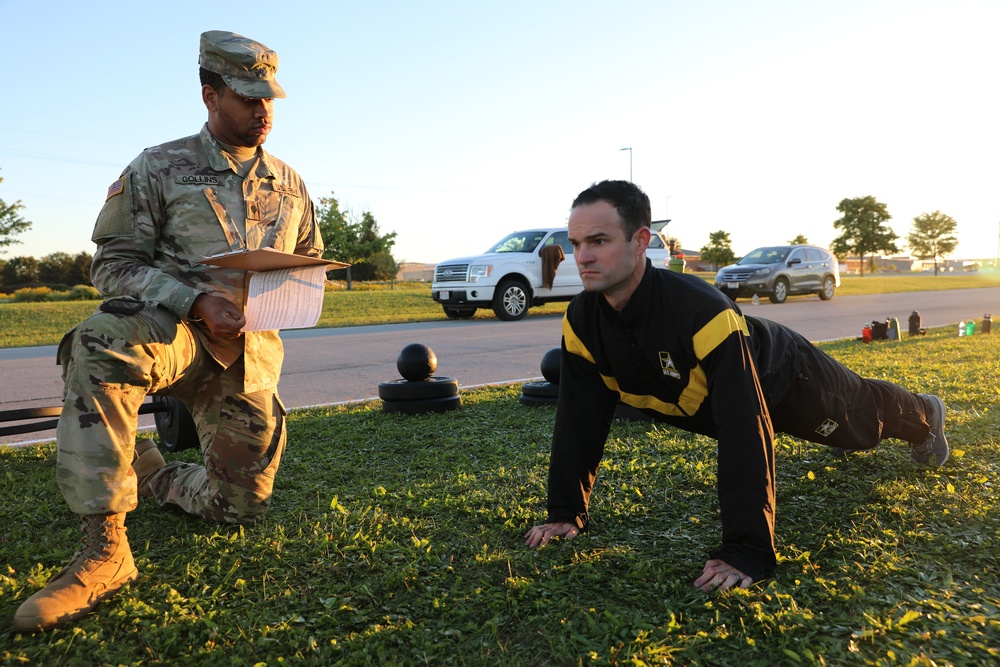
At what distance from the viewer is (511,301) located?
16922 mm

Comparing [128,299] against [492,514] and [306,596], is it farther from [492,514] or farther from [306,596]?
[492,514]

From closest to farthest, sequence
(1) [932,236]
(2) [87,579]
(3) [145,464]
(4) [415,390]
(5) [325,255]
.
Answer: (2) [87,579] < (3) [145,464] < (4) [415,390] < (5) [325,255] < (1) [932,236]

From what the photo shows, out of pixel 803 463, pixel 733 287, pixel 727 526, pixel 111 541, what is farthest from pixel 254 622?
pixel 733 287

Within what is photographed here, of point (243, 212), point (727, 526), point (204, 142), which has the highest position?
point (204, 142)

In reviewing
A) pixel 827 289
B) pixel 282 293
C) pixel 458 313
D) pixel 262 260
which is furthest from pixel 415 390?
pixel 827 289

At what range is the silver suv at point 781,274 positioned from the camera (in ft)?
76.0

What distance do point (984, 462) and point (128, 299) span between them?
4.58 meters

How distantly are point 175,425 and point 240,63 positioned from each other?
8.63 ft

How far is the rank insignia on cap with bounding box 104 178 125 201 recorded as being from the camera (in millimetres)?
3309

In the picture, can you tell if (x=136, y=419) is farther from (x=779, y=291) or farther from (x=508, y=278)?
(x=779, y=291)

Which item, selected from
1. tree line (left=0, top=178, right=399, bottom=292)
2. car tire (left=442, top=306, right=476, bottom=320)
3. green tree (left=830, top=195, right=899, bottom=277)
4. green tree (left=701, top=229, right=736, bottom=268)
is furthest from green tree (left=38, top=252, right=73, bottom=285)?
green tree (left=830, top=195, right=899, bottom=277)

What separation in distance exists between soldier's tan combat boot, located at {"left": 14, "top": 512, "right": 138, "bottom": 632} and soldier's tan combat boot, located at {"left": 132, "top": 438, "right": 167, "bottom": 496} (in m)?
1.01

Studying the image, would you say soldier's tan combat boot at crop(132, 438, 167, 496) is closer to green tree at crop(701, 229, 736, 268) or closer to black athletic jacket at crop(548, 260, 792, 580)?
black athletic jacket at crop(548, 260, 792, 580)

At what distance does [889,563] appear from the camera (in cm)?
305
